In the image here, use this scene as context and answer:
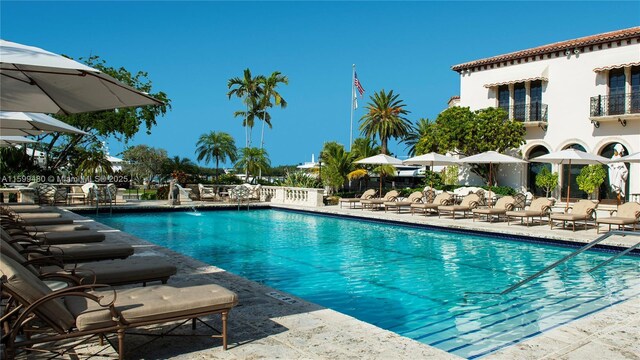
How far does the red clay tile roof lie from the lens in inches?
907

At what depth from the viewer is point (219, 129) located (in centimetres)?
5472

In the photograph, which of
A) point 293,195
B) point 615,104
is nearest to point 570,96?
point 615,104

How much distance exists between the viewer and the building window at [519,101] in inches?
1063

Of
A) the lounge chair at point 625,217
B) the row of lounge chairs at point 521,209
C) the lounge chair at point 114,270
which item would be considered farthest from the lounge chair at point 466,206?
the lounge chair at point 114,270

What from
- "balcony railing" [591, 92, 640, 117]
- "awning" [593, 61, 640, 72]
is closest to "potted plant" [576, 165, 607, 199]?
"balcony railing" [591, 92, 640, 117]

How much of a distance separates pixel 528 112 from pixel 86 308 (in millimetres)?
26985

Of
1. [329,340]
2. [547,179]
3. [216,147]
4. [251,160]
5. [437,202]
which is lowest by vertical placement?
[329,340]

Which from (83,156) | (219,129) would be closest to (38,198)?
(83,156)

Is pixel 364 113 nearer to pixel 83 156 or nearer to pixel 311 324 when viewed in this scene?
pixel 83 156

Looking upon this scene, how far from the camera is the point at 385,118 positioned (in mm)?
40875

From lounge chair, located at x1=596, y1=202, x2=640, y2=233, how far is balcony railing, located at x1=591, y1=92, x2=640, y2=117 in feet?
38.6

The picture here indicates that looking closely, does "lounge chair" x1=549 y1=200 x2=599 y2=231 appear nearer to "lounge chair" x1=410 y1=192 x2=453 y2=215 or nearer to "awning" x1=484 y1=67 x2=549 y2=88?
"lounge chair" x1=410 y1=192 x2=453 y2=215

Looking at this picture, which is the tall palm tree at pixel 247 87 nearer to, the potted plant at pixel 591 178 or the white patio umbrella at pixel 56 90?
the potted plant at pixel 591 178

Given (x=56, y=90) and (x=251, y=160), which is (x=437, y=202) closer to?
(x=56, y=90)
